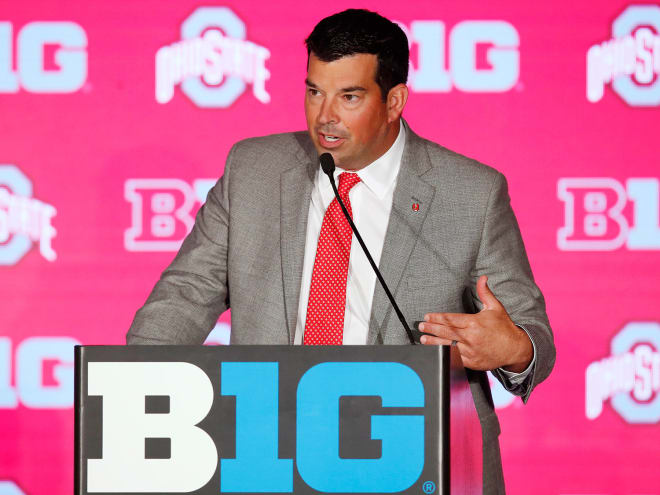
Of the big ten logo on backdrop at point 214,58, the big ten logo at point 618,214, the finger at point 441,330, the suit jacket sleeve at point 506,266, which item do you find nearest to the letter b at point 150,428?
the finger at point 441,330

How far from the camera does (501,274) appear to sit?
1924mm

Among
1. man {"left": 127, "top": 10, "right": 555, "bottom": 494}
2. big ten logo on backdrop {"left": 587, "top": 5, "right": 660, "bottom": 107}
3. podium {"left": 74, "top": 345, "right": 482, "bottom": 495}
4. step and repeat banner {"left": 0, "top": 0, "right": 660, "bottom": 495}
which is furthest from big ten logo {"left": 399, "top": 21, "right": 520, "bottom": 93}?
podium {"left": 74, "top": 345, "right": 482, "bottom": 495}

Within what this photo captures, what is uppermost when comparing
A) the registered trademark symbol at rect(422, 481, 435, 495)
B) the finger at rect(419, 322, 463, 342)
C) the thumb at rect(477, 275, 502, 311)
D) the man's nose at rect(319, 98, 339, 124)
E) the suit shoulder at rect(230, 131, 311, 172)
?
the man's nose at rect(319, 98, 339, 124)

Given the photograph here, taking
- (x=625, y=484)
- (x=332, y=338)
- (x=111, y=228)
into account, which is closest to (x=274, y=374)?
(x=332, y=338)

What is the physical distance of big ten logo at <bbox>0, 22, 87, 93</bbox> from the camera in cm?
312

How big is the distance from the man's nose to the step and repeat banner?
1.21 m

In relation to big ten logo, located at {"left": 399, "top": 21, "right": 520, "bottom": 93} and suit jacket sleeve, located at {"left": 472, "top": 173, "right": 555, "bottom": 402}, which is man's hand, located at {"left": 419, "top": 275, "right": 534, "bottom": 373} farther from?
big ten logo, located at {"left": 399, "top": 21, "right": 520, "bottom": 93}

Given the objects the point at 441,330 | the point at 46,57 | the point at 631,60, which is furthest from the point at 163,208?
the point at 441,330

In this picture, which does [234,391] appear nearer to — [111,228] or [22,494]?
[111,228]

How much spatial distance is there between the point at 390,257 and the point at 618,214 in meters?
1.44

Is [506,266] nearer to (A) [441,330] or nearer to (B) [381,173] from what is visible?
(B) [381,173]

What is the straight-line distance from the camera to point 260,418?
1.17m

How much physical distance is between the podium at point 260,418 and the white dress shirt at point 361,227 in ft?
2.15

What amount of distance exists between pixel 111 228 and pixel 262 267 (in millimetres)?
1347
